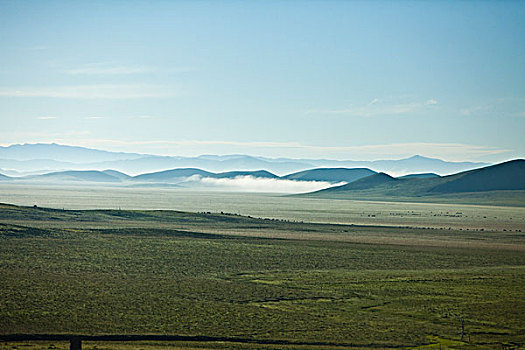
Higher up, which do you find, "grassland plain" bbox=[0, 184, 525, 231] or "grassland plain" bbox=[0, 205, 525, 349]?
"grassland plain" bbox=[0, 184, 525, 231]

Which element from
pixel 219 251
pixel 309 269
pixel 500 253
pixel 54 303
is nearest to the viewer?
pixel 54 303

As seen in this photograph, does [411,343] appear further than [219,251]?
No

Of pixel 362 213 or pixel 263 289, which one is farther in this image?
pixel 362 213

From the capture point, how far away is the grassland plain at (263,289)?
963 inches

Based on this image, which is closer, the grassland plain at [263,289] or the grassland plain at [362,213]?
the grassland plain at [263,289]

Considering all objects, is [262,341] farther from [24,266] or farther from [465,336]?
[24,266]

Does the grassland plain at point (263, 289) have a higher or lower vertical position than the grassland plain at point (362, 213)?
lower

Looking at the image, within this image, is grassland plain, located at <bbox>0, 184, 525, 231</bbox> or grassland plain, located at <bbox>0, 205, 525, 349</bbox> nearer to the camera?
grassland plain, located at <bbox>0, 205, 525, 349</bbox>

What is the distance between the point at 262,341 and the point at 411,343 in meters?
5.62

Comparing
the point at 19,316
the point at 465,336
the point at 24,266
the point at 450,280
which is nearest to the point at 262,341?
the point at 465,336

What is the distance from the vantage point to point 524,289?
3453 centimetres

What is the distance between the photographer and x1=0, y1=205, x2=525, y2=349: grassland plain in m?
24.5

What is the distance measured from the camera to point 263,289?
33.4 m

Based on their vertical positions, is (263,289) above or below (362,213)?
below
